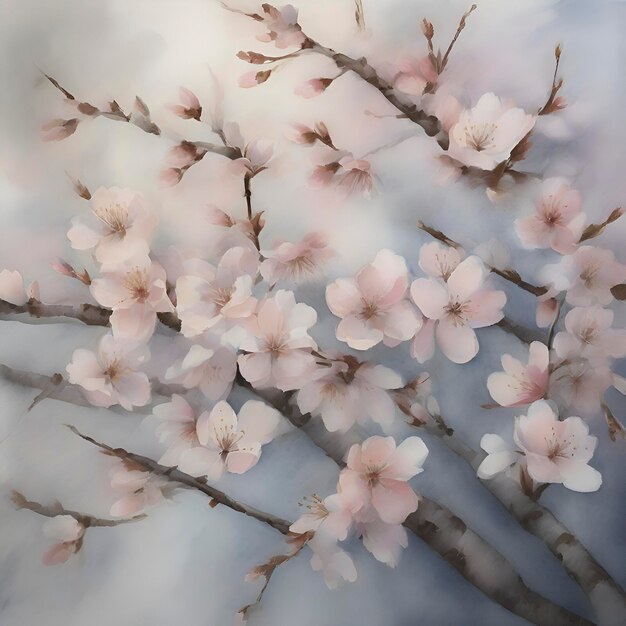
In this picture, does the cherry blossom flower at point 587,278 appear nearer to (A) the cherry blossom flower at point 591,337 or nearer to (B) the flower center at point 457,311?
(A) the cherry blossom flower at point 591,337

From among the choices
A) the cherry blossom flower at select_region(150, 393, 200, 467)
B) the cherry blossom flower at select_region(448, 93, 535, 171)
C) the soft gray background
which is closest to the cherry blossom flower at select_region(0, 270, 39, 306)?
the soft gray background

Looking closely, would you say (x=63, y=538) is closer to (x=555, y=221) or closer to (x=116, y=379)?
(x=116, y=379)

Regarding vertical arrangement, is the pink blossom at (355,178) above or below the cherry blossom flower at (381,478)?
above

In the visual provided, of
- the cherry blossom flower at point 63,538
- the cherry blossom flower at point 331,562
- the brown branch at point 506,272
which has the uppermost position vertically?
the brown branch at point 506,272

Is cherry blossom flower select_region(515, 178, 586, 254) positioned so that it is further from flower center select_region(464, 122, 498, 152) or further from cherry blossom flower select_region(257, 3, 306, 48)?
cherry blossom flower select_region(257, 3, 306, 48)

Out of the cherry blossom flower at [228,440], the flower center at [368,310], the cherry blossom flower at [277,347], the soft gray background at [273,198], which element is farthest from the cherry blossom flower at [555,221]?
the cherry blossom flower at [228,440]

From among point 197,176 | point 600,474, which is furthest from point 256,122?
point 600,474
